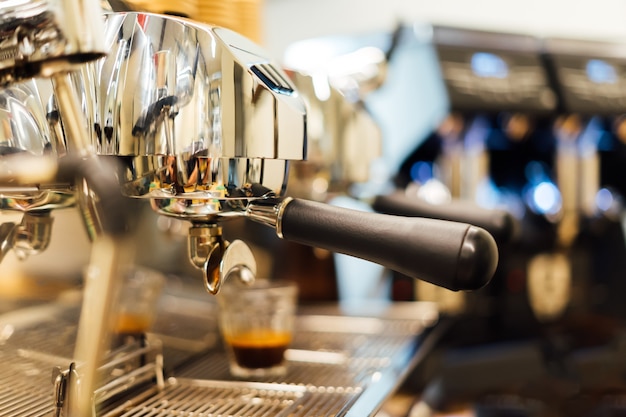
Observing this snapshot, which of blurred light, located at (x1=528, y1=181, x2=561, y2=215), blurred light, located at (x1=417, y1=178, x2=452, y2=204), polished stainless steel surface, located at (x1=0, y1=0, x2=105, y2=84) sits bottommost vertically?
blurred light, located at (x1=528, y1=181, x2=561, y2=215)

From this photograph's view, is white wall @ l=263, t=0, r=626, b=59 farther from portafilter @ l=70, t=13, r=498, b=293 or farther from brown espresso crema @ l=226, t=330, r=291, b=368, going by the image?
portafilter @ l=70, t=13, r=498, b=293

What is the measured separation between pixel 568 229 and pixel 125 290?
0.87 m

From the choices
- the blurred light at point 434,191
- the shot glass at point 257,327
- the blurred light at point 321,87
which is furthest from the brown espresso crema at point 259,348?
the blurred light at point 434,191

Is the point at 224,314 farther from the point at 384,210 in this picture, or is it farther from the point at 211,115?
the point at 211,115

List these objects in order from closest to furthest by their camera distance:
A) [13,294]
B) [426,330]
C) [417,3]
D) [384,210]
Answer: [13,294], [384,210], [426,330], [417,3]

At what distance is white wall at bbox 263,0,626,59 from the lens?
145 centimetres

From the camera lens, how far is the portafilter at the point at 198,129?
43cm

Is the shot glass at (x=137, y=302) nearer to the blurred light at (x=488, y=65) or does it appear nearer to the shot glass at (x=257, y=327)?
the shot glass at (x=257, y=327)

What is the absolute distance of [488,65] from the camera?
115 cm

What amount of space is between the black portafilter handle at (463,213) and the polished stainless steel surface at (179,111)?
0.22 m

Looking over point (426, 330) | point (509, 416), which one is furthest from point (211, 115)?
point (509, 416)

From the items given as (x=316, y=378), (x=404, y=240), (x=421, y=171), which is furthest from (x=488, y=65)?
(x=404, y=240)

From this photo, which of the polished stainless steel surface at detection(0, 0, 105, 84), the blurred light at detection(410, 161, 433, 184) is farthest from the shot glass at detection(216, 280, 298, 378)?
the blurred light at detection(410, 161, 433, 184)

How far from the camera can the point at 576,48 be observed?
1.27 metres
